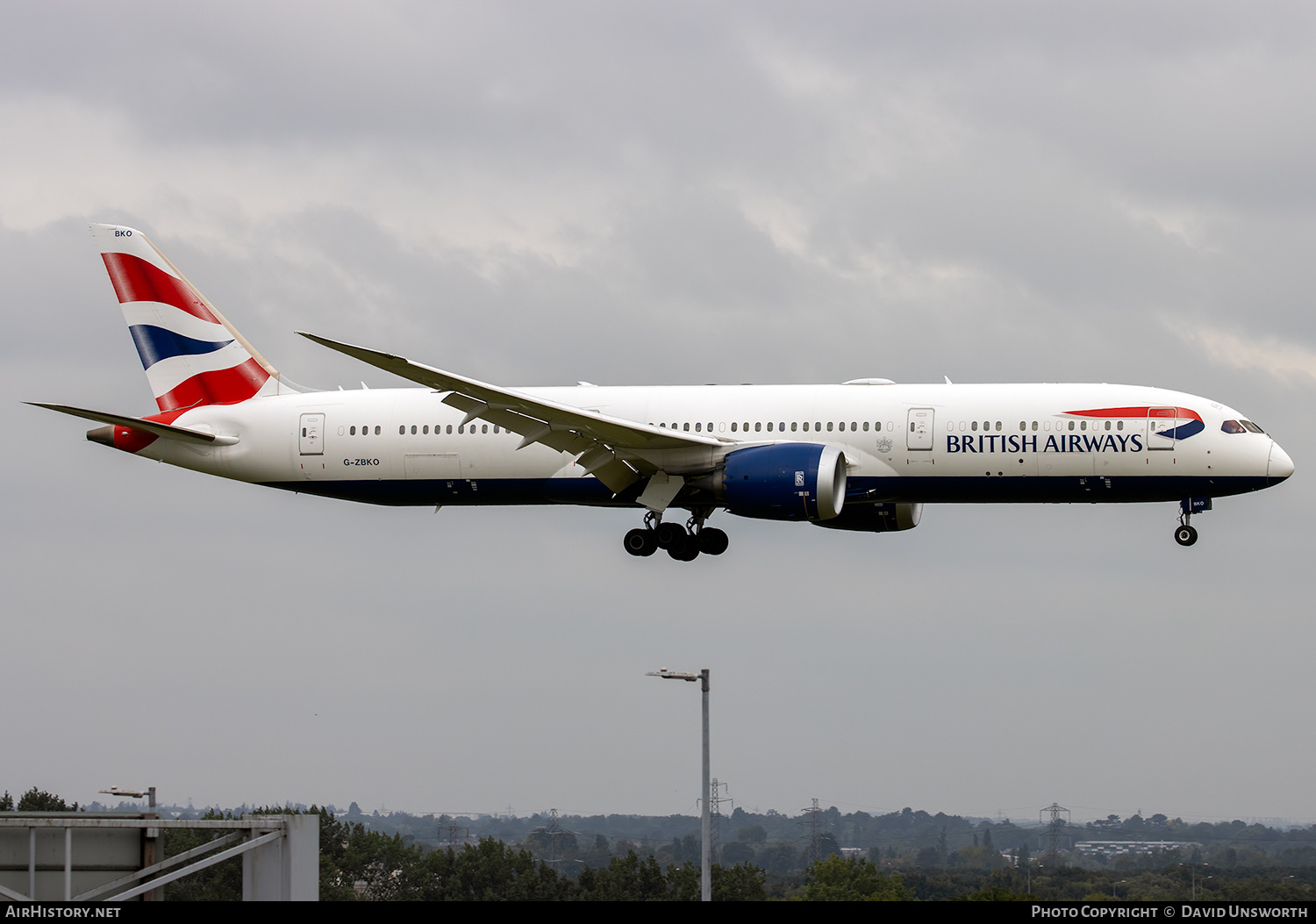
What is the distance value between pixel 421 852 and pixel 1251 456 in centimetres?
9433

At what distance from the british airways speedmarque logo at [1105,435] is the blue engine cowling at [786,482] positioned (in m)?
3.96

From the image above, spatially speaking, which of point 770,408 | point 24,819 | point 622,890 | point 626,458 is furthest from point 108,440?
→ point 622,890

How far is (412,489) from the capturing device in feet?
168

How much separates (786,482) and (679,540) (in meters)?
6.50

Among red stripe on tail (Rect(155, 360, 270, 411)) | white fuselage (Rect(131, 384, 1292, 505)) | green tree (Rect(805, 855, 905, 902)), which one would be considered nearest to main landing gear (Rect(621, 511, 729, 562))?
white fuselage (Rect(131, 384, 1292, 505))

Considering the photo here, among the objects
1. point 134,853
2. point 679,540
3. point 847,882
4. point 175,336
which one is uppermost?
point 175,336

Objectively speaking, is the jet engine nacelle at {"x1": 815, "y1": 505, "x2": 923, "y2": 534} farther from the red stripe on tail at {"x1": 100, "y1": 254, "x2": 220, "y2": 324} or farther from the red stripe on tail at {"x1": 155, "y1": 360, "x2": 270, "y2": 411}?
the red stripe on tail at {"x1": 100, "y1": 254, "x2": 220, "y2": 324}

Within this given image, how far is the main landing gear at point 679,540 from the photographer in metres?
49.7

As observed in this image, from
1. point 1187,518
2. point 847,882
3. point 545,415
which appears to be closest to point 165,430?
point 545,415

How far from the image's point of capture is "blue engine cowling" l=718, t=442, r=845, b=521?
144 ft

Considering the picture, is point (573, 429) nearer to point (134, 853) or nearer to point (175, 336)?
point (175, 336)

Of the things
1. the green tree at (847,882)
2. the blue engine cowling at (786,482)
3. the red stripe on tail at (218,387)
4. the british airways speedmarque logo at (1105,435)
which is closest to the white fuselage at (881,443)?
the british airways speedmarque logo at (1105,435)

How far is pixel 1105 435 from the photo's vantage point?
45125 millimetres
